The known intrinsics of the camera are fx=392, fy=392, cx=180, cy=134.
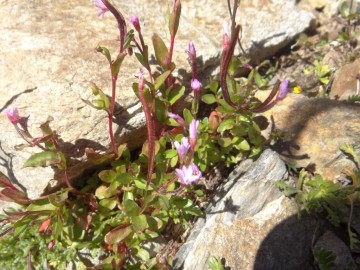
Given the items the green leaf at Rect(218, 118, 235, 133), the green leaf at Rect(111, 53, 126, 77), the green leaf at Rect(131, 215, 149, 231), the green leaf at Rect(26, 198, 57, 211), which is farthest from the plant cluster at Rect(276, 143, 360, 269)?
the green leaf at Rect(26, 198, 57, 211)

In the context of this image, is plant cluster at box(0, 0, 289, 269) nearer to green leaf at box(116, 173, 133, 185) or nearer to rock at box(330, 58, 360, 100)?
green leaf at box(116, 173, 133, 185)

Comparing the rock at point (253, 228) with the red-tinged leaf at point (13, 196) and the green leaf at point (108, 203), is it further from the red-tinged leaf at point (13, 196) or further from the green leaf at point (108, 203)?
the red-tinged leaf at point (13, 196)

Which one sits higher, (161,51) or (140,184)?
(161,51)

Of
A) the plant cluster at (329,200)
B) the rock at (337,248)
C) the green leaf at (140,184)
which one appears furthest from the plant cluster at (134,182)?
the rock at (337,248)

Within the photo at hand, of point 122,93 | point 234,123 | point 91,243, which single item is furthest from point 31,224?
point 234,123

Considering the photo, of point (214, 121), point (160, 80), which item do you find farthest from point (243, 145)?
point (160, 80)

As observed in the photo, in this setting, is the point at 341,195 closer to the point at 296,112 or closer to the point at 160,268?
the point at 296,112

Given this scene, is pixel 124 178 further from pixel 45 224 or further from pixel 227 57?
pixel 227 57
